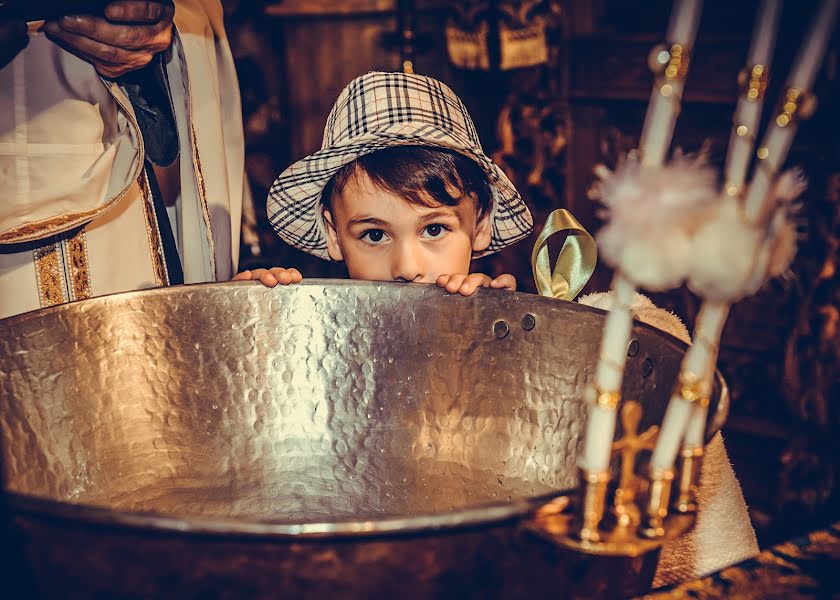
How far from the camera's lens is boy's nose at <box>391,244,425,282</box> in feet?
3.17

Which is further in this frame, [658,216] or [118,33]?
[118,33]

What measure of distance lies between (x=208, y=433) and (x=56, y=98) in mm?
430

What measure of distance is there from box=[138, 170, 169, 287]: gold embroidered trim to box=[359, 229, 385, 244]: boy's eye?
0.26 m

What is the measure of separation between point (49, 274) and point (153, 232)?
0.48ft

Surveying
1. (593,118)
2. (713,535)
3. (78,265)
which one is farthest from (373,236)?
(593,118)

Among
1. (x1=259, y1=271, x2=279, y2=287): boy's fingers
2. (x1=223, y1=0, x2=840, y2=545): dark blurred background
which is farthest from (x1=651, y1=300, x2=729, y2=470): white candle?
(x1=223, y1=0, x2=840, y2=545): dark blurred background

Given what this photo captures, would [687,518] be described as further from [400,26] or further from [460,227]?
[400,26]

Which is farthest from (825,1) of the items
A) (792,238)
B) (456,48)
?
(456,48)

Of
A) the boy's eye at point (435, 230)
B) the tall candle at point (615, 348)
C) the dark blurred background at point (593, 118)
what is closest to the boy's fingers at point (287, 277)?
the boy's eye at point (435, 230)

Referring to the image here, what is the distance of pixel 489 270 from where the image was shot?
Result: 7.13 feet

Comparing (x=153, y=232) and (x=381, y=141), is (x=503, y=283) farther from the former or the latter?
(x=153, y=232)

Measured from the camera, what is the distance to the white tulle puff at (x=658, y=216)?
1.05ft

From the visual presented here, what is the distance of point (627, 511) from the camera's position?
0.36 metres

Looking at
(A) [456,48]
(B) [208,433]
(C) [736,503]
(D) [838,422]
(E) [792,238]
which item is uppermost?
(A) [456,48]
